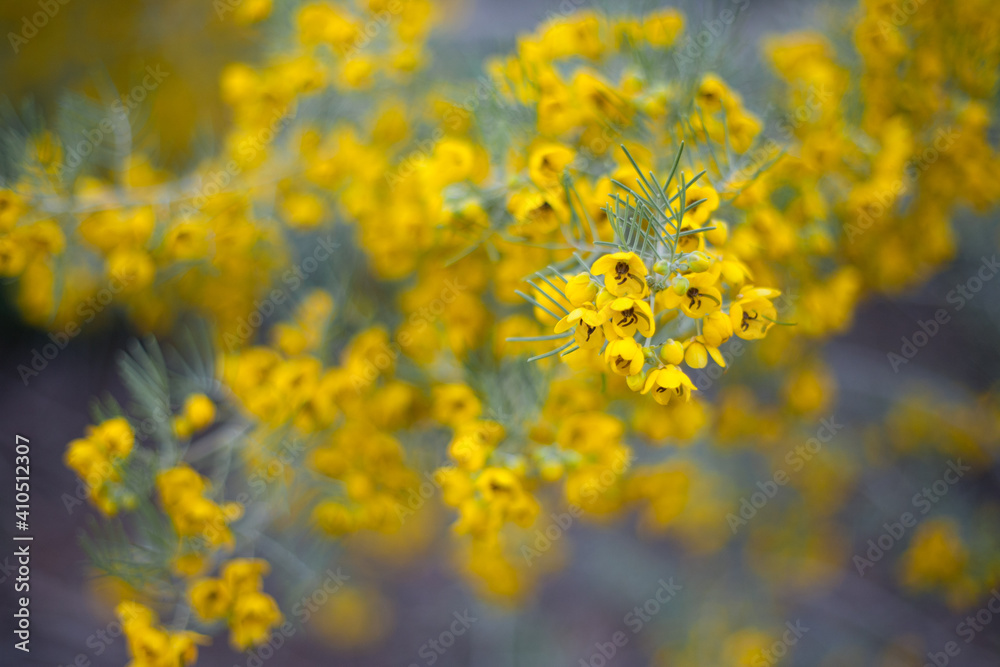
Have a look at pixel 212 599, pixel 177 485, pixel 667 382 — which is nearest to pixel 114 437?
pixel 177 485

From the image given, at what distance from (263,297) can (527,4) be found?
223cm

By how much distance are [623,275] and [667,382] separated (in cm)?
18

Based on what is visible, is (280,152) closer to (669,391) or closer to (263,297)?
(263,297)

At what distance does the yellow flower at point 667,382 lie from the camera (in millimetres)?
928

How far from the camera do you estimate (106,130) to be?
6.48ft

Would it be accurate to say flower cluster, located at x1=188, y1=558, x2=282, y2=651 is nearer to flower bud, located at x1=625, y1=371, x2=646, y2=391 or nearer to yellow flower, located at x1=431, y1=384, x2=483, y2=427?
yellow flower, located at x1=431, y1=384, x2=483, y2=427

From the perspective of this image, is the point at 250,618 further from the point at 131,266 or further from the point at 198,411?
the point at 131,266

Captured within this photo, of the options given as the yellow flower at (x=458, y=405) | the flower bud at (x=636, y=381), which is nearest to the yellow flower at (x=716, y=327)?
the flower bud at (x=636, y=381)

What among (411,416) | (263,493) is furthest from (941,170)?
(263,493)

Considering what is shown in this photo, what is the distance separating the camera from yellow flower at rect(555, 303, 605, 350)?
92cm

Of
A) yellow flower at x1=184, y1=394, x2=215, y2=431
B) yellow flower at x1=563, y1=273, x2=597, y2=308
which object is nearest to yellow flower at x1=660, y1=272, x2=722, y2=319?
yellow flower at x1=563, y1=273, x2=597, y2=308

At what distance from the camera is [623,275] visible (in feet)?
3.19

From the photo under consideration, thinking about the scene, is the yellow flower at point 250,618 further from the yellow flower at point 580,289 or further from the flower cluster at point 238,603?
the yellow flower at point 580,289

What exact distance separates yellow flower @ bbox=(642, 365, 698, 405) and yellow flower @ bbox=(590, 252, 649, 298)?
0.12 meters
